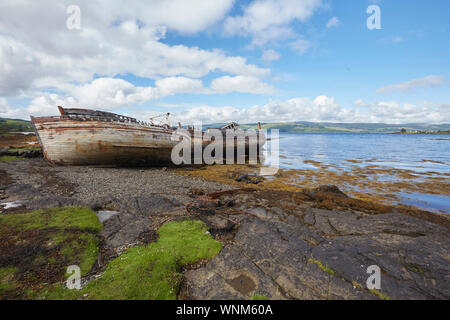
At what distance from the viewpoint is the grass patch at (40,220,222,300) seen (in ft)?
12.5

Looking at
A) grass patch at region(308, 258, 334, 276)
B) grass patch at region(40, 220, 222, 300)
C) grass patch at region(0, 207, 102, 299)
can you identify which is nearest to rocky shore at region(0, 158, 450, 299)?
A: grass patch at region(308, 258, 334, 276)

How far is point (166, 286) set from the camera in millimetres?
4121

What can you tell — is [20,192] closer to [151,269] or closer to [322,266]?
[151,269]

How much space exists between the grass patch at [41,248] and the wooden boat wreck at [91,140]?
39.6 ft

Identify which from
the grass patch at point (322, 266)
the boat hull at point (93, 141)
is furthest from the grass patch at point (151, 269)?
the boat hull at point (93, 141)

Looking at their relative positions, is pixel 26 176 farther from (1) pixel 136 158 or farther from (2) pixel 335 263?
(2) pixel 335 263

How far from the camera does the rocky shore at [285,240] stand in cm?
427

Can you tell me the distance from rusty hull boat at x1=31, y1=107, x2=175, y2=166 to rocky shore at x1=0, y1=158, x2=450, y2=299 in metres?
6.82

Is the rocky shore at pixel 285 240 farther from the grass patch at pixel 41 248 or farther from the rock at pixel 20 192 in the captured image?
the grass patch at pixel 41 248

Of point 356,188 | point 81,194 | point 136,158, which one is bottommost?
point 356,188

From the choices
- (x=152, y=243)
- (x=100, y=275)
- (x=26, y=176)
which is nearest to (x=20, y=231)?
(x=100, y=275)

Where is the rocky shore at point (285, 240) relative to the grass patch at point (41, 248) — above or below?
below

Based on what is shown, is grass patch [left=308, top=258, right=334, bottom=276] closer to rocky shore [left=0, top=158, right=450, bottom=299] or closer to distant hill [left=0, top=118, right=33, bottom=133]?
rocky shore [left=0, top=158, right=450, bottom=299]

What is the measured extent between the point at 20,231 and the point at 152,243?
4.08 m
